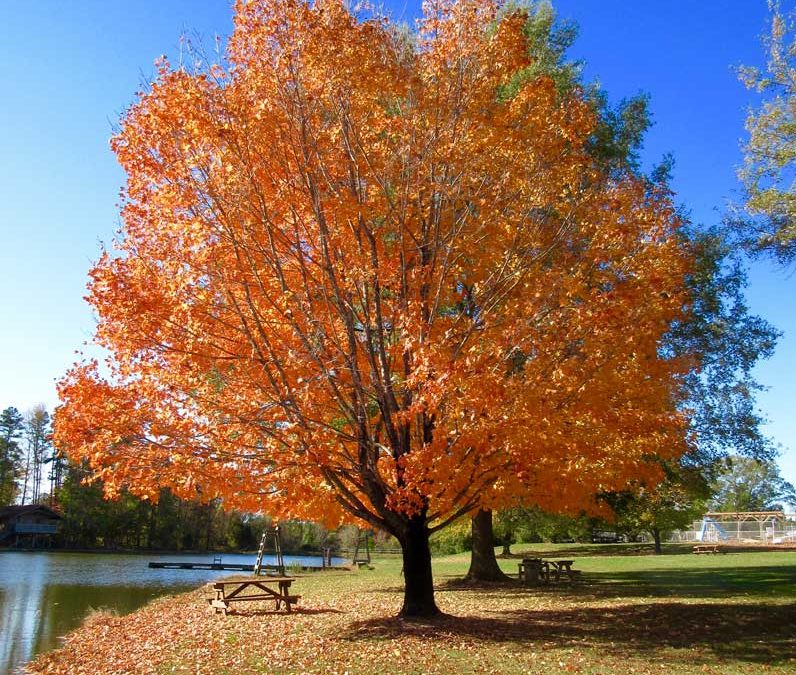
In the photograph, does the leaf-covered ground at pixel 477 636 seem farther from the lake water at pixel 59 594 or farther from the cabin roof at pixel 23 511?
the cabin roof at pixel 23 511

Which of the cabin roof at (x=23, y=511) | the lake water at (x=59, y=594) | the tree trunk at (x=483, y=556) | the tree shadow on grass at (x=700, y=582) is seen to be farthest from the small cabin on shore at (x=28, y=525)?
the tree shadow on grass at (x=700, y=582)

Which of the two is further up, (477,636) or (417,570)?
(417,570)

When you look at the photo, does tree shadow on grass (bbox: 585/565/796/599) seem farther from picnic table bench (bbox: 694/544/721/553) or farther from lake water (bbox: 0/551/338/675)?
lake water (bbox: 0/551/338/675)

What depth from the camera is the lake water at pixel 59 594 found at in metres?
14.5

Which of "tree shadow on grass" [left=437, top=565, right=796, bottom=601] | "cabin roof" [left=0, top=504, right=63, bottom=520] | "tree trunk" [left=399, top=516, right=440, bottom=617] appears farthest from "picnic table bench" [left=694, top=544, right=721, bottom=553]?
"cabin roof" [left=0, top=504, right=63, bottom=520]

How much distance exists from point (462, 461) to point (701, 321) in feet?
38.1

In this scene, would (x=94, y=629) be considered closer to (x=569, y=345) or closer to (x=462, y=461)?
(x=462, y=461)

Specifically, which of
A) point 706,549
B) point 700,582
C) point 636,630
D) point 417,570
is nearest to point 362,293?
point 417,570

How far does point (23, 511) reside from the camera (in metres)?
57.5

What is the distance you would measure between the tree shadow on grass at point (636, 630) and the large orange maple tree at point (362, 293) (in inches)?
42.8

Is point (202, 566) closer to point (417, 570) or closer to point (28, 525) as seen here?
point (28, 525)

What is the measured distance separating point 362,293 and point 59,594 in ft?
66.3

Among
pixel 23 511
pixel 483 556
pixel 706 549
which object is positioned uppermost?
pixel 23 511

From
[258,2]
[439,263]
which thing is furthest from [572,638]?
[258,2]
